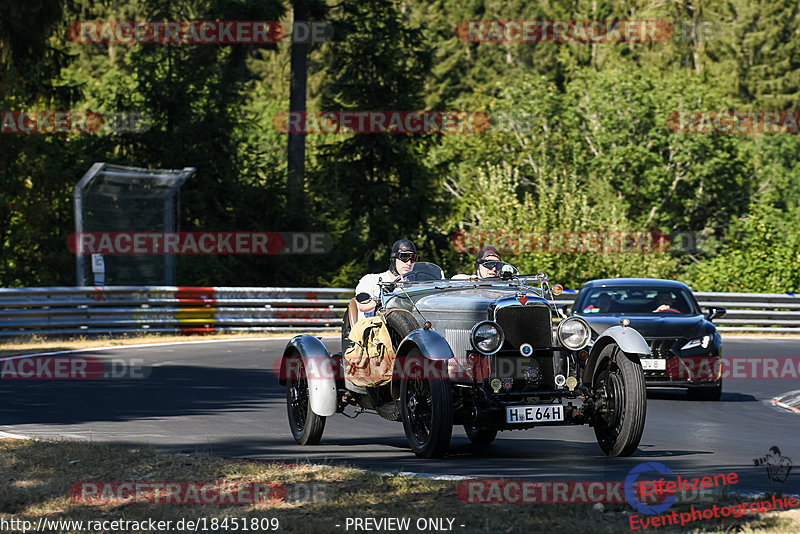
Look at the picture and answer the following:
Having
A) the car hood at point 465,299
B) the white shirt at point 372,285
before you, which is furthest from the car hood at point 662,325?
the car hood at point 465,299

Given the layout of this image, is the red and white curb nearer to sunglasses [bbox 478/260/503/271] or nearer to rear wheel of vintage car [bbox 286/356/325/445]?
sunglasses [bbox 478/260/503/271]

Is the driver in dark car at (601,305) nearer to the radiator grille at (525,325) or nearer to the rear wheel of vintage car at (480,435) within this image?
the rear wheel of vintage car at (480,435)

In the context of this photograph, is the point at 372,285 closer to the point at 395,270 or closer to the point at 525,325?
the point at 395,270

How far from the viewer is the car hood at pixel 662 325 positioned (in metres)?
16.4

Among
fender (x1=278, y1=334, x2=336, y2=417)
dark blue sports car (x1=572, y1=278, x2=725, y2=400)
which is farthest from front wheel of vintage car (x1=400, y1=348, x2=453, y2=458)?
dark blue sports car (x1=572, y1=278, x2=725, y2=400)

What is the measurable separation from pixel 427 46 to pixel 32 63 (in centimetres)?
1313

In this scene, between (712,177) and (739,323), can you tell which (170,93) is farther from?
(712,177)

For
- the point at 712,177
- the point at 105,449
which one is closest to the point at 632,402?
the point at 105,449

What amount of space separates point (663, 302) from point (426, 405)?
8.32 metres

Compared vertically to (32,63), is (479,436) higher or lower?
lower

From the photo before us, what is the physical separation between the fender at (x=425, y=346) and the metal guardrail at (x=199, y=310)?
1592 cm

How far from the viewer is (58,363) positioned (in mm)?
20562

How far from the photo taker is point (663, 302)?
18.0 metres

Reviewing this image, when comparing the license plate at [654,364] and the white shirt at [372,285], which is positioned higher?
the white shirt at [372,285]
